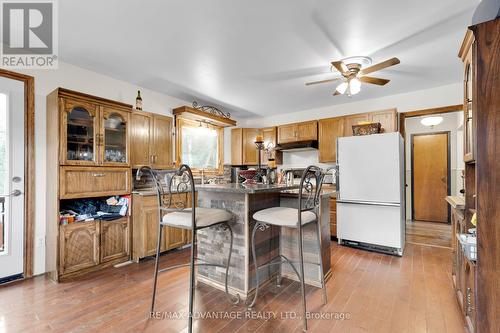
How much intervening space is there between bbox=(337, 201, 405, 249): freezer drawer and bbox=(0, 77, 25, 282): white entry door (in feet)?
13.0

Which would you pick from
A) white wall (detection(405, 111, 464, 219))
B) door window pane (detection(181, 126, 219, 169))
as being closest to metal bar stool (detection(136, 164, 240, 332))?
door window pane (detection(181, 126, 219, 169))

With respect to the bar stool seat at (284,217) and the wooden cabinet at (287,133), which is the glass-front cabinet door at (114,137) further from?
the wooden cabinet at (287,133)

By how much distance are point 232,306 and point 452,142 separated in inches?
229

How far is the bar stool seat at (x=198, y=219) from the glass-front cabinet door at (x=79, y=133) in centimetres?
149

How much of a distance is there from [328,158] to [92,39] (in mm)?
3732

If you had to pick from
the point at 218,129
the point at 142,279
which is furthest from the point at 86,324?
the point at 218,129

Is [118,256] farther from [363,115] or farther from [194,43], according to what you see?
[363,115]

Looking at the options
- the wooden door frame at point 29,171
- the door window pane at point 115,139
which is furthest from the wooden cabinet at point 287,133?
the wooden door frame at point 29,171

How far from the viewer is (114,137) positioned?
2.97 metres

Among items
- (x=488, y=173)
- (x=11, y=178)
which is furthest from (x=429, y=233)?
(x=11, y=178)

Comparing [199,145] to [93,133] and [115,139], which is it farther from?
[93,133]

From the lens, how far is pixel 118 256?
289 cm

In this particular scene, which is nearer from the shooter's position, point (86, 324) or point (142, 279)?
point (86, 324)

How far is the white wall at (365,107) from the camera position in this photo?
3514 millimetres
